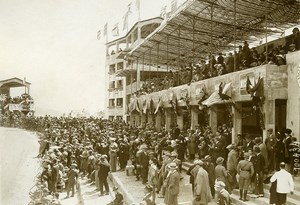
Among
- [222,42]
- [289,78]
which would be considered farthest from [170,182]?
[222,42]

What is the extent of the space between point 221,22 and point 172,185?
10.5 m

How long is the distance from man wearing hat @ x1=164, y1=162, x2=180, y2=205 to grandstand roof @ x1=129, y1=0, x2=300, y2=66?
5634 millimetres

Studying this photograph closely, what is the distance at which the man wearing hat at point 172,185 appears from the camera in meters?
8.82

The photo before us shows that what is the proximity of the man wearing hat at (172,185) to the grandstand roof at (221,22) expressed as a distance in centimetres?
563

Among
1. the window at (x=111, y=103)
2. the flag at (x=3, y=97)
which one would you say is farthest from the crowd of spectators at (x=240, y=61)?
the window at (x=111, y=103)

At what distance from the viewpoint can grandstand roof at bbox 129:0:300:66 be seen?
14.6 meters

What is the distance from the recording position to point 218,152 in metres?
11.4

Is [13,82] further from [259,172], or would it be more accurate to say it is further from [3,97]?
[259,172]

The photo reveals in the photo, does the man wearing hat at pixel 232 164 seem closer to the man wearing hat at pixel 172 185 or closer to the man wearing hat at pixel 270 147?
the man wearing hat at pixel 270 147

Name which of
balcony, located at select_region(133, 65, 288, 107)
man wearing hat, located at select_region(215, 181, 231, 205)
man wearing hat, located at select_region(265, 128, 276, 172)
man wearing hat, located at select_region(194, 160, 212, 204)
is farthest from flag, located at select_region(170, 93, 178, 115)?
man wearing hat, located at select_region(215, 181, 231, 205)

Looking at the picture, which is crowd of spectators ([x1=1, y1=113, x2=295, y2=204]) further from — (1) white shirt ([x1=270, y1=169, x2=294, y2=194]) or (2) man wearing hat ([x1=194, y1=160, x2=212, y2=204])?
(1) white shirt ([x1=270, y1=169, x2=294, y2=194])

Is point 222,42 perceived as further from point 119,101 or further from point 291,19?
point 119,101

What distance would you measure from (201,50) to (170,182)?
16.5 metres

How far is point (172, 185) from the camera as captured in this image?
28.9 ft
